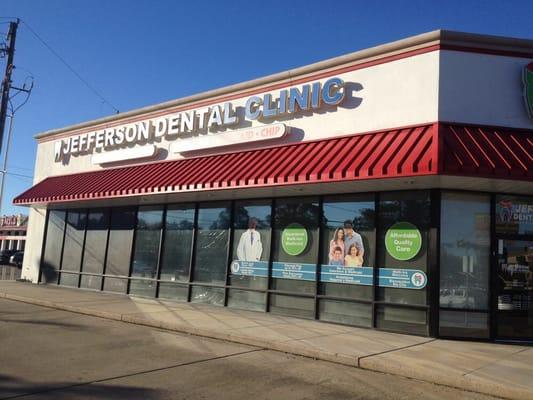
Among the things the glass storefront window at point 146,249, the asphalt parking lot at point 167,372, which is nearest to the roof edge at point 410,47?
the glass storefront window at point 146,249

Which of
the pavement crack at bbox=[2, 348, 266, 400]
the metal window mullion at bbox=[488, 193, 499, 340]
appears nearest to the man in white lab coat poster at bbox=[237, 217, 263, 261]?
the pavement crack at bbox=[2, 348, 266, 400]

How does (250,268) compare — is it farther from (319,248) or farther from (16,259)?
(16,259)

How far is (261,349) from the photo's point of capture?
948 cm

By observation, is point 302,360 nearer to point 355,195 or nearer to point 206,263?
point 355,195

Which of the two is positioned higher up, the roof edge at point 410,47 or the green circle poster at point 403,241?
the roof edge at point 410,47

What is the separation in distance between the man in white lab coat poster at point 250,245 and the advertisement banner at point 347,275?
7.09 feet

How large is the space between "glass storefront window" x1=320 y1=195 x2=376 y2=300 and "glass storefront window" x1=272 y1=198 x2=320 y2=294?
0.31 meters

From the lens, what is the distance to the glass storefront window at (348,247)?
1209 cm

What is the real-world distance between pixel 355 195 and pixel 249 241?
11.5 ft

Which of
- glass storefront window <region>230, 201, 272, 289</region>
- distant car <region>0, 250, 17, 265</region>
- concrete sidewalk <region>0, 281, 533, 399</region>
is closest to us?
concrete sidewalk <region>0, 281, 533, 399</region>

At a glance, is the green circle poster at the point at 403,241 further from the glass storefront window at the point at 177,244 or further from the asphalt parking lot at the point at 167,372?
the glass storefront window at the point at 177,244

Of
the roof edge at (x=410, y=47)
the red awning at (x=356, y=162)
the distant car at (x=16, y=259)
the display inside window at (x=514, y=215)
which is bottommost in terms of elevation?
the distant car at (x=16, y=259)

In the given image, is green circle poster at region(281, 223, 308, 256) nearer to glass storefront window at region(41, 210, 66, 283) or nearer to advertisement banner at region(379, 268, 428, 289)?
advertisement banner at region(379, 268, 428, 289)

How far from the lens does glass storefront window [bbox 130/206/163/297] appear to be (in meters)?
16.7
